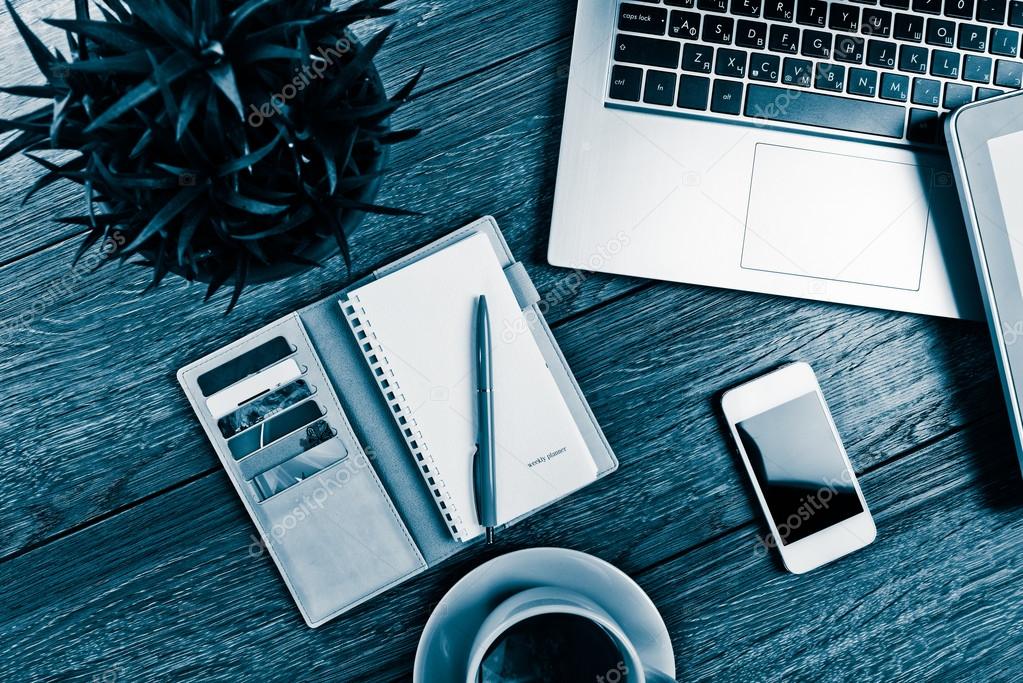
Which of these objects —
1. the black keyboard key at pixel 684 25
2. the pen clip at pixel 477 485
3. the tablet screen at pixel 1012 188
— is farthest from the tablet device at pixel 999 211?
the pen clip at pixel 477 485

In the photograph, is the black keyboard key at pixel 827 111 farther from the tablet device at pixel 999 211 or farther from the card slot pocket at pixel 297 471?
the card slot pocket at pixel 297 471

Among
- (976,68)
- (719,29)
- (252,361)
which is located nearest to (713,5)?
(719,29)

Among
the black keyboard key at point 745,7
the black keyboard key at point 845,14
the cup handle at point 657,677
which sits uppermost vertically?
the black keyboard key at point 745,7

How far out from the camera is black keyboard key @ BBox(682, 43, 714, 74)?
0.61 metres

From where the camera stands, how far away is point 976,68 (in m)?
0.62

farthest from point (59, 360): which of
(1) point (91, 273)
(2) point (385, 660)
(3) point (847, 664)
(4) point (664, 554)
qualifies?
(3) point (847, 664)

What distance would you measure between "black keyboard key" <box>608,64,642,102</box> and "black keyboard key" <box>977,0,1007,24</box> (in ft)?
0.95

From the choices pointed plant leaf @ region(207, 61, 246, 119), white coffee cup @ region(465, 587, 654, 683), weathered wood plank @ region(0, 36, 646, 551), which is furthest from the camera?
weathered wood plank @ region(0, 36, 646, 551)

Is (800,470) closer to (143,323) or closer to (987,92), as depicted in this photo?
(987,92)

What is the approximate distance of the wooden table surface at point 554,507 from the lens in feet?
2.12

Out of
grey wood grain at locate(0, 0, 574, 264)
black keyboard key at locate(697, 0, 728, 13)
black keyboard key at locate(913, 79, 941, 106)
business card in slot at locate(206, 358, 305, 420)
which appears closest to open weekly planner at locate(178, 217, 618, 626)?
business card in slot at locate(206, 358, 305, 420)

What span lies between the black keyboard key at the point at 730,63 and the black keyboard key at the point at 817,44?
0.05 m

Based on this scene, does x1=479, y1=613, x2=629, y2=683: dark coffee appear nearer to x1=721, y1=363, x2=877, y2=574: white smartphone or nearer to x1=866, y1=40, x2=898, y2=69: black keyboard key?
x1=721, y1=363, x2=877, y2=574: white smartphone

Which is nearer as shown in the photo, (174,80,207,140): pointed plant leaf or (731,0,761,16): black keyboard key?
(174,80,207,140): pointed plant leaf
